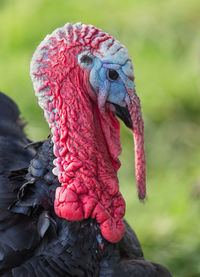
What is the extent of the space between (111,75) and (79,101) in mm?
166

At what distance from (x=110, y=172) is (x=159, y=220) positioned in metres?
1.93

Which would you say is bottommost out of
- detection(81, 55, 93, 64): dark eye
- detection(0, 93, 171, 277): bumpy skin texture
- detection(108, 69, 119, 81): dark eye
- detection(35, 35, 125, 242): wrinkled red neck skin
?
detection(0, 93, 171, 277): bumpy skin texture

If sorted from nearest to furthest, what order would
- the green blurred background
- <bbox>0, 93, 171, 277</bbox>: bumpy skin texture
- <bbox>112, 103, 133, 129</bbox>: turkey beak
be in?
1. <bbox>0, 93, 171, 277</bbox>: bumpy skin texture
2. <bbox>112, 103, 133, 129</bbox>: turkey beak
3. the green blurred background

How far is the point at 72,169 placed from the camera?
8.09ft

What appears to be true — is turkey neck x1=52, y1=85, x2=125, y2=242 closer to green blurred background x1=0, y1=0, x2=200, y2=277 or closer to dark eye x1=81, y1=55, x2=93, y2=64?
dark eye x1=81, y1=55, x2=93, y2=64

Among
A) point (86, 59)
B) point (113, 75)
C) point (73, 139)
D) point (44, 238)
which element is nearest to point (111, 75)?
point (113, 75)

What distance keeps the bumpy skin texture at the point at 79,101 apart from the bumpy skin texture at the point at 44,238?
2.1 inches

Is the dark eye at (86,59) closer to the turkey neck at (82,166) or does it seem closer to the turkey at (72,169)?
the turkey at (72,169)

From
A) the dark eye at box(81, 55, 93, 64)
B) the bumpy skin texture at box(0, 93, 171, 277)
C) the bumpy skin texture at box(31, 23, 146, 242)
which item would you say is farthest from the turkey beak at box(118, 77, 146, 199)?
the bumpy skin texture at box(0, 93, 171, 277)

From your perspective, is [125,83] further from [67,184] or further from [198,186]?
[198,186]

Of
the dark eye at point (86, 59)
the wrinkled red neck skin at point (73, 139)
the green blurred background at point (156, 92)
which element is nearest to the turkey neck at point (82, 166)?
the wrinkled red neck skin at point (73, 139)

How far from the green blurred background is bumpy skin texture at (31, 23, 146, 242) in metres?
1.60

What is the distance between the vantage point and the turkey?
7.98 ft

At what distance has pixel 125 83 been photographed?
2.45m
